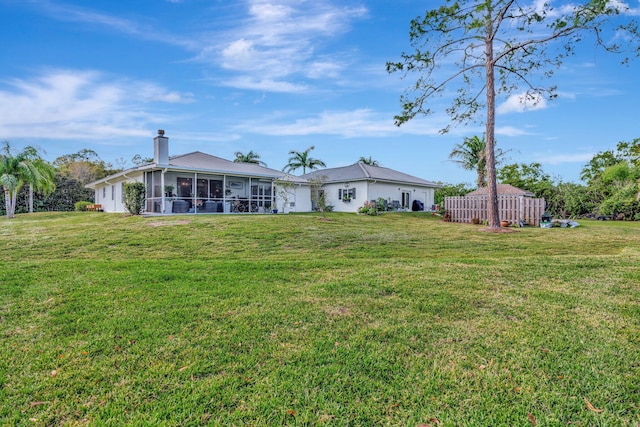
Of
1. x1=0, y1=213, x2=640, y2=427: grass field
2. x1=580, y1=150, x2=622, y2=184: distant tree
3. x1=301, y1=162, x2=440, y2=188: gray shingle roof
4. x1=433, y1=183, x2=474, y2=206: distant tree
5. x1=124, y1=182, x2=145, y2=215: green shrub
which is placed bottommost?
x1=0, y1=213, x2=640, y2=427: grass field

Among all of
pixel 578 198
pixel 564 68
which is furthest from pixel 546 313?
pixel 578 198

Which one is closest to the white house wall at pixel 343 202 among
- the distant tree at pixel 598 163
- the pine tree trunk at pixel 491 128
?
the pine tree trunk at pixel 491 128

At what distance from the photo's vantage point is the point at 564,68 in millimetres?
13344

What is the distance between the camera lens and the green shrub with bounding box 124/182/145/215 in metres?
16.3

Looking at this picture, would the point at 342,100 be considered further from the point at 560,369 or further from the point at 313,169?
the point at 560,369

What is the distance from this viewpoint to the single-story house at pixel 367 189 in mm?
24156

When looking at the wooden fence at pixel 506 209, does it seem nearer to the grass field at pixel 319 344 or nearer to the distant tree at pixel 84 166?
the grass field at pixel 319 344

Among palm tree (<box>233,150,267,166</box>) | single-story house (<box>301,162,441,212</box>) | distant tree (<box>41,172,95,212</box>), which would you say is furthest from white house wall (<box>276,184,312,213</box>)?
distant tree (<box>41,172,95,212</box>)

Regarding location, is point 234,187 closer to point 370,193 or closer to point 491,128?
point 370,193

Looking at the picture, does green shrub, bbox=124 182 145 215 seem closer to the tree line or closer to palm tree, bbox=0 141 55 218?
palm tree, bbox=0 141 55 218

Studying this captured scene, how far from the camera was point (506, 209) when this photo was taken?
1614 cm

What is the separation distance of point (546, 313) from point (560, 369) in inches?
56.3

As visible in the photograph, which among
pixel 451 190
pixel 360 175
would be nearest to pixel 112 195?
pixel 360 175

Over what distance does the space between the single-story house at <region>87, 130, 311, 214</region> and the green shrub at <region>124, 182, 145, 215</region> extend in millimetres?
927
